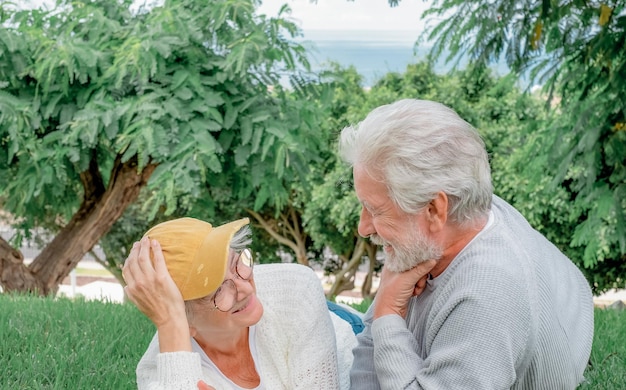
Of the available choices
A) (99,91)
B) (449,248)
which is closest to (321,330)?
(449,248)

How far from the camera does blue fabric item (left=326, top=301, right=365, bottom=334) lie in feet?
9.97

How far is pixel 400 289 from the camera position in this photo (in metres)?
2.16

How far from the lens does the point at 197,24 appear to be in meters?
7.29

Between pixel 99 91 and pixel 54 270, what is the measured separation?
75.6 inches

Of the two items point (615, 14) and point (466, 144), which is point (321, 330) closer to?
point (466, 144)

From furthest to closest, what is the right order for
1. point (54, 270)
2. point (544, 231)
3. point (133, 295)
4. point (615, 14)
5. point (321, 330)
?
point (544, 231)
point (54, 270)
point (615, 14)
point (321, 330)
point (133, 295)

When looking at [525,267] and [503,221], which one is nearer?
[525,267]

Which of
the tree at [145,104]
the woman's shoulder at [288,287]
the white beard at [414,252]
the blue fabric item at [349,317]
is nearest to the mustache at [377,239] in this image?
the white beard at [414,252]

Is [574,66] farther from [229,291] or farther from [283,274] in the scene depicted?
[229,291]

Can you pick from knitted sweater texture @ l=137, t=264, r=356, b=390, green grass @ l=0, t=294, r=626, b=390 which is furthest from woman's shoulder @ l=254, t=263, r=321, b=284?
green grass @ l=0, t=294, r=626, b=390

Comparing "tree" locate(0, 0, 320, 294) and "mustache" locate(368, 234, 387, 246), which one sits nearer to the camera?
"mustache" locate(368, 234, 387, 246)

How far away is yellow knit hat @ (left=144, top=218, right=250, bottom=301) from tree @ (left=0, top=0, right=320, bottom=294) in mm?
4377

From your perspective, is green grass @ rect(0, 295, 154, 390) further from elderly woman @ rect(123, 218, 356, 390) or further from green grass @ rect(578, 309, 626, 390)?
green grass @ rect(578, 309, 626, 390)

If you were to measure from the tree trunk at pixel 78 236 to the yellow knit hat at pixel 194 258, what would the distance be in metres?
5.59
